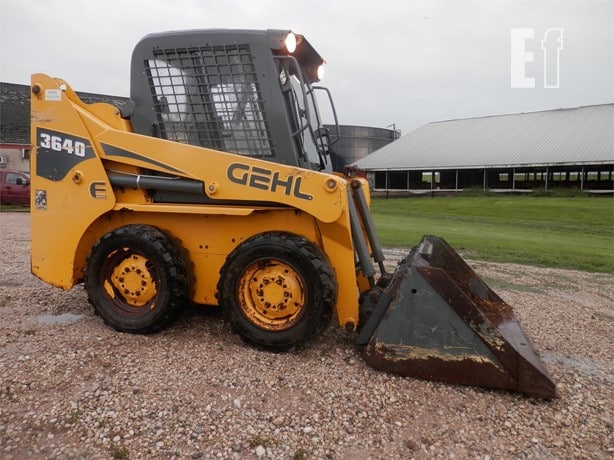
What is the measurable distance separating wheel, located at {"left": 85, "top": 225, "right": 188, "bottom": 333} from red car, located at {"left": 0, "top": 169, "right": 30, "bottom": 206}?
1721 centimetres

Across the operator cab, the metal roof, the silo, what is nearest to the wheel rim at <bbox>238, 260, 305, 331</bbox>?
the operator cab

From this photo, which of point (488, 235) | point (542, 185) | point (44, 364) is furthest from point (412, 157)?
point (44, 364)

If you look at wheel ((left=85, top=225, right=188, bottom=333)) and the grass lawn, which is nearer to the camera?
wheel ((left=85, top=225, right=188, bottom=333))

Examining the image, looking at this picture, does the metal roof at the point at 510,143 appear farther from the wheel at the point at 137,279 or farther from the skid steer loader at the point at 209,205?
the wheel at the point at 137,279

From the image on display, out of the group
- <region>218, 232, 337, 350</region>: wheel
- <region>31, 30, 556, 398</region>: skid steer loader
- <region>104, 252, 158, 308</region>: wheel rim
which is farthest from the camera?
<region>104, 252, 158, 308</region>: wheel rim

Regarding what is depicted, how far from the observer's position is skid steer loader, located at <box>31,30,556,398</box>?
3.76 metres

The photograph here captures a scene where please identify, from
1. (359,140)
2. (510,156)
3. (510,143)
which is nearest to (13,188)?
(510,156)

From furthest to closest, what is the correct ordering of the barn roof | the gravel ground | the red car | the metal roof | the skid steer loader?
1. the metal roof
2. the barn roof
3. the red car
4. the skid steer loader
5. the gravel ground

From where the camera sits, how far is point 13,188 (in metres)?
18.7

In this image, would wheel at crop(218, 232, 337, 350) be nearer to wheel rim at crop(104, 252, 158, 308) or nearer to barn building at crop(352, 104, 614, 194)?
wheel rim at crop(104, 252, 158, 308)

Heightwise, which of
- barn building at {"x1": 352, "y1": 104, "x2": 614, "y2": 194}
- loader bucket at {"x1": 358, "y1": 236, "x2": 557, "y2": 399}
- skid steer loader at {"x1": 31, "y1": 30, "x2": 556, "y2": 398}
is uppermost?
barn building at {"x1": 352, "y1": 104, "x2": 614, "y2": 194}

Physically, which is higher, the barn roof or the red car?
the barn roof

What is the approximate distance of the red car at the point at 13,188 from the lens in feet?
61.0

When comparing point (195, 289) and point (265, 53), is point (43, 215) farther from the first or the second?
point (265, 53)
